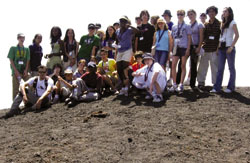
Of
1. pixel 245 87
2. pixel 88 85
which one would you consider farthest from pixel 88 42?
pixel 245 87

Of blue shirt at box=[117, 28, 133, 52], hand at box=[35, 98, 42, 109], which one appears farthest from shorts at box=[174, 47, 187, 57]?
hand at box=[35, 98, 42, 109]

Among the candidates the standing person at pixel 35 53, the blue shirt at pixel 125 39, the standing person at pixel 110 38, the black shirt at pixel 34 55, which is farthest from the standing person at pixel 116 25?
the black shirt at pixel 34 55

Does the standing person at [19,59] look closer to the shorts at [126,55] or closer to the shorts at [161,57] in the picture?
the shorts at [126,55]

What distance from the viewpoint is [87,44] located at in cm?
1109

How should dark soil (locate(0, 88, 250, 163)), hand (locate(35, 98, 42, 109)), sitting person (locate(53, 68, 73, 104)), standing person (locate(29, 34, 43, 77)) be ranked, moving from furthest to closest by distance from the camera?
standing person (locate(29, 34, 43, 77))
sitting person (locate(53, 68, 73, 104))
hand (locate(35, 98, 42, 109))
dark soil (locate(0, 88, 250, 163))

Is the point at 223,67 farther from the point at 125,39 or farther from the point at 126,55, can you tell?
the point at 125,39

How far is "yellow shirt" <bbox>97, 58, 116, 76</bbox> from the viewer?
10.5 meters

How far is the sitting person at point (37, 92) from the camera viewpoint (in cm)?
997

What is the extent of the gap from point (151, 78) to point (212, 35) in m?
2.55

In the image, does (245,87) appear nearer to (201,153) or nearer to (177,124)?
(177,124)

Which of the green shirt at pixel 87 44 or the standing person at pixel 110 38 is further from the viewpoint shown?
the green shirt at pixel 87 44

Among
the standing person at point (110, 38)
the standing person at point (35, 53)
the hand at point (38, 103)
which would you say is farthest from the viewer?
the standing person at point (35, 53)

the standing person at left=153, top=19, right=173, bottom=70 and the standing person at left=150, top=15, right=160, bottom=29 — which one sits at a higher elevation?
the standing person at left=150, top=15, right=160, bottom=29

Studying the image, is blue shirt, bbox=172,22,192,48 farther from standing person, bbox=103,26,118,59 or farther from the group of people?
standing person, bbox=103,26,118,59
